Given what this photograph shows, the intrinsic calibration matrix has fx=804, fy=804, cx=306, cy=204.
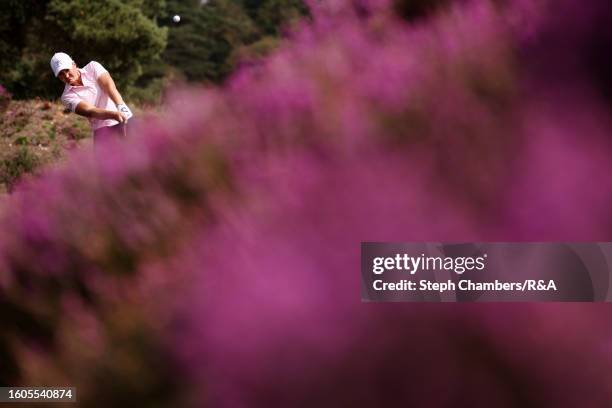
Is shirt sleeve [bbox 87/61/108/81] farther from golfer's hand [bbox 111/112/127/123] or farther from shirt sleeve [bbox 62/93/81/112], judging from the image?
golfer's hand [bbox 111/112/127/123]

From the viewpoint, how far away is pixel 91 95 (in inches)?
202

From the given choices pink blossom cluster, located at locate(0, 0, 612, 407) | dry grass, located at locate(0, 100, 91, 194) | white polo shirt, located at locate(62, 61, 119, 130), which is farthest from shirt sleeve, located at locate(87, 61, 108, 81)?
dry grass, located at locate(0, 100, 91, 194)

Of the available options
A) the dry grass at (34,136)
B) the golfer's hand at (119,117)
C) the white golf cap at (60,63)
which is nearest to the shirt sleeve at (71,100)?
the white golf cap at (60,63)

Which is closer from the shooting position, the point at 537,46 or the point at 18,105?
the point at 537,46

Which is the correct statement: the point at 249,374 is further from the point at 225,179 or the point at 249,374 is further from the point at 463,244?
the point at 225,179

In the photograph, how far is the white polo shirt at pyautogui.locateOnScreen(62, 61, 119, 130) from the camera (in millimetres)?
5043

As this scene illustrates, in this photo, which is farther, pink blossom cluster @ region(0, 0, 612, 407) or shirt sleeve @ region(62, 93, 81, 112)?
shirt sleeve @ region(62, 93, 81, 112)

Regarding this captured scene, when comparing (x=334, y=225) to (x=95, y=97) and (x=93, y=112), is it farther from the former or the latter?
(x=95, y=97)

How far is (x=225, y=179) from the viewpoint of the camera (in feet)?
8.43

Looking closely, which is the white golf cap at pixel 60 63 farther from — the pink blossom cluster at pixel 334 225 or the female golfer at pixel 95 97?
the pink blossom cluster at pixel 334 225

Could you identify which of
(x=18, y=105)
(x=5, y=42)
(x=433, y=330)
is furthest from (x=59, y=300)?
(x=5, y=42)

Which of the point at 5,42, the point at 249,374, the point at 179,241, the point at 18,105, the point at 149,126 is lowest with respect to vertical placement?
the point at 249,374

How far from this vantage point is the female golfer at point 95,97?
4941mm

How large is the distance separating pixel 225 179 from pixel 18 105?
1064 cm
